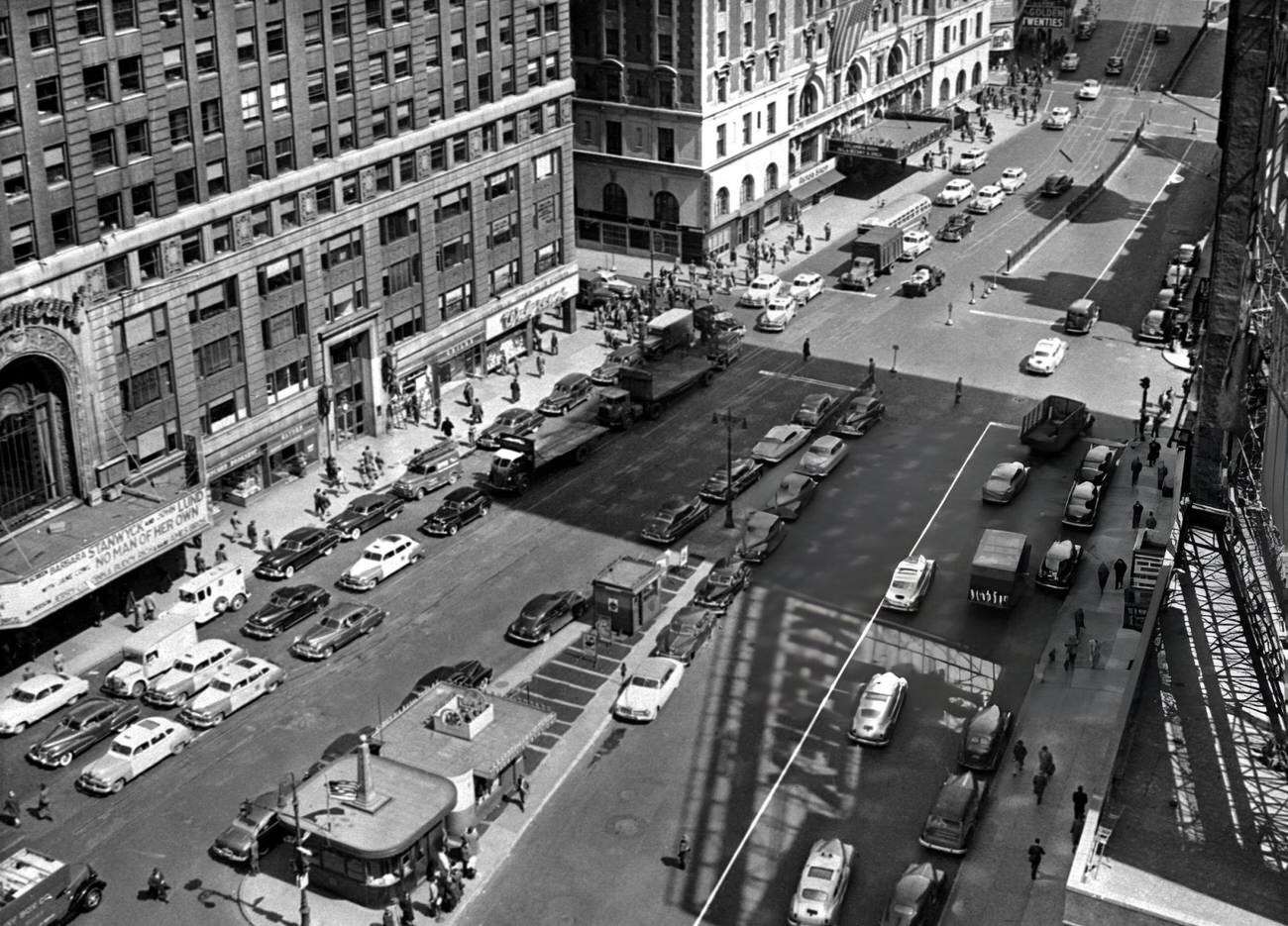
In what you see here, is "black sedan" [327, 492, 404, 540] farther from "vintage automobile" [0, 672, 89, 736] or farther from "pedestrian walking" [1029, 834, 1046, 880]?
"pedestrian walking" [1029, 834, 1046, 880]

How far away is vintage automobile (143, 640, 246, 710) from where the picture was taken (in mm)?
72438

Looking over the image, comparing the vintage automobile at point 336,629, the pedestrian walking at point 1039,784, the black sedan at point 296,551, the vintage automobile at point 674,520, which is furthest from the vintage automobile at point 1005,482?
the black sedan at point 296,551

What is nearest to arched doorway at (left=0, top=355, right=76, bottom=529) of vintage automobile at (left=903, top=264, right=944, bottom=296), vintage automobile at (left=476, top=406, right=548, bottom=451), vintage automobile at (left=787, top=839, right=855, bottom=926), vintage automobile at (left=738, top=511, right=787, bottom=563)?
vintage automobile at (left=476, top=406, right=548, bottom=451)

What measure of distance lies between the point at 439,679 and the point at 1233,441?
108ft

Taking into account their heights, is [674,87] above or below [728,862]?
above

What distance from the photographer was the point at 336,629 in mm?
77312

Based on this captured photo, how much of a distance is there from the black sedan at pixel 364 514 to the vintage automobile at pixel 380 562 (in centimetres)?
212

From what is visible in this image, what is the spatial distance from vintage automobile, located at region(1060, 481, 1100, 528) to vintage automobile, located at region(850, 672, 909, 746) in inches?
824

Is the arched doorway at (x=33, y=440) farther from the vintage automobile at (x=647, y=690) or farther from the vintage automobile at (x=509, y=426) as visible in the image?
the vintage automobile at (x=647, y=690)

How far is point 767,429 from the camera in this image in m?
103

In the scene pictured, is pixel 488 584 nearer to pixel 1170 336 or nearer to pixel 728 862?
pixel 728 862

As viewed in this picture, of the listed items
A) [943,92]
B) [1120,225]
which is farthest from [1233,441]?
[943,92]

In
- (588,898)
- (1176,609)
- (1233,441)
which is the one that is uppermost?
(1233,441)

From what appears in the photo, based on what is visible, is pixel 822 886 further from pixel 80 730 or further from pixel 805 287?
pixel 805 287
